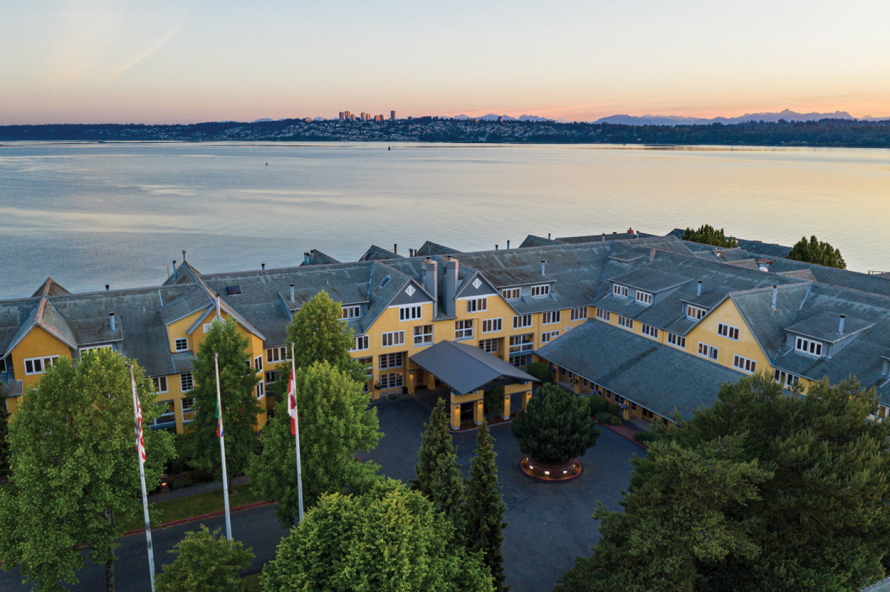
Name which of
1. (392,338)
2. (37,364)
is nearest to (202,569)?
(37,364)

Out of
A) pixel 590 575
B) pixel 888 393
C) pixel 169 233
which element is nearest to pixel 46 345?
pixel 590 575

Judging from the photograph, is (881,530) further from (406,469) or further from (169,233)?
(169,233)

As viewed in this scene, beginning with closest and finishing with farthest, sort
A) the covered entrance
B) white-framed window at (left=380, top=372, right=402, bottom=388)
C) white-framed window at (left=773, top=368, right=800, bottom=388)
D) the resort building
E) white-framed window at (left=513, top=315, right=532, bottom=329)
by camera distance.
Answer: the resort building, white-framed window at (left=773, top=368, right=800, bottom=388), the covered entrance, white-framed window at (left=380, top=372, right=402, bottom=388), white-framed window at (left=513, top=315, right=532, bottom=329)

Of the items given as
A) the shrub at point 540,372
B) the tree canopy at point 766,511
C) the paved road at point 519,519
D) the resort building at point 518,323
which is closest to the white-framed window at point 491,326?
the resort building at point 518,323

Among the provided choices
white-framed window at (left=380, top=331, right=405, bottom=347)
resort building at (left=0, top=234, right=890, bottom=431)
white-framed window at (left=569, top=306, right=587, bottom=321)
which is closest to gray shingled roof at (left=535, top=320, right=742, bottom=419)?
resort building at (left=0, top=234, right=890, bottom=431)

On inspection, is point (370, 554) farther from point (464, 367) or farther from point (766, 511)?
point (464, 367)

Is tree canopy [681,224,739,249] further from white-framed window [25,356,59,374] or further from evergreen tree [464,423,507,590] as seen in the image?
white-framed window [25,356,59,374]
